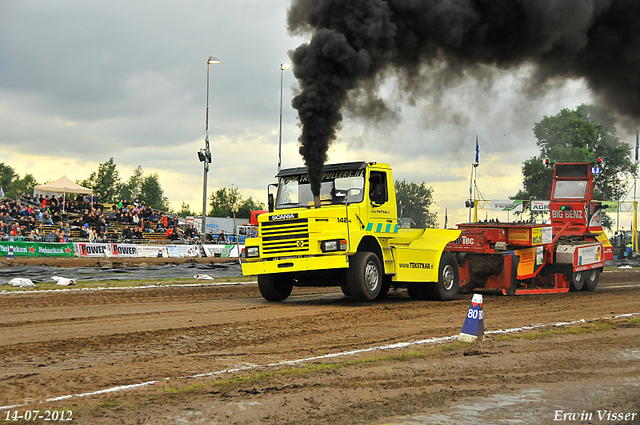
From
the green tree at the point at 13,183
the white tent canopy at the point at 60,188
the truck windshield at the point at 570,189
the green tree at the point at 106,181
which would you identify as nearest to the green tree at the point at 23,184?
the green tree at the point at 13,183

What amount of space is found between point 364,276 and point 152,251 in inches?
948

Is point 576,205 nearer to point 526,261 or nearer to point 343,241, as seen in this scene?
point 526,261

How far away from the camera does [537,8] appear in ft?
44.5

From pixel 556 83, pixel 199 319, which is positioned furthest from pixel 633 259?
pixel 199 319

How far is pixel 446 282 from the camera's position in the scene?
1418 centimetres

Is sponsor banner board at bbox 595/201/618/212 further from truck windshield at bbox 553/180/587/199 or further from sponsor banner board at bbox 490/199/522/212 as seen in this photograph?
sponsor banner board at bbox 490/199/522/212

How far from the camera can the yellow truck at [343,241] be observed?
475 inches

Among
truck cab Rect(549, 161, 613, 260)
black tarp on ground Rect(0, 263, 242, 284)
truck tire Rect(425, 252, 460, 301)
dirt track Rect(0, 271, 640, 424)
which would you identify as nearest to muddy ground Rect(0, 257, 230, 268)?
black tarp on ground Rect(0, 263, 242, 284)

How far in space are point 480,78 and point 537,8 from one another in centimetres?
219

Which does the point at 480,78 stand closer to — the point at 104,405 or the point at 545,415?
the point at 545,415

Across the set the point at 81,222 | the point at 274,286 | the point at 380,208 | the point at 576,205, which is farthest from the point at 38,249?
the point at 576,205

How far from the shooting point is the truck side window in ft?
41.7

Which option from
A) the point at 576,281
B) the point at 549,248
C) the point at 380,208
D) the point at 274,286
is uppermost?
the point at 380,208

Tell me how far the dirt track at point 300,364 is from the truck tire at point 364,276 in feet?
1.42
